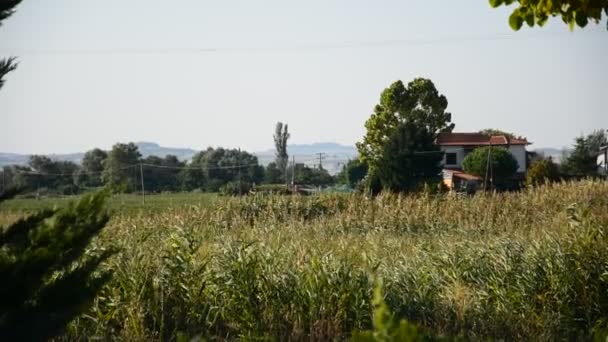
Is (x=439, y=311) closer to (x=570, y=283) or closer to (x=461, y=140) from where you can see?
(x=570, y=283)

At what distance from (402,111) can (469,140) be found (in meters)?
6.73

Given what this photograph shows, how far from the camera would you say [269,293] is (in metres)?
7.83

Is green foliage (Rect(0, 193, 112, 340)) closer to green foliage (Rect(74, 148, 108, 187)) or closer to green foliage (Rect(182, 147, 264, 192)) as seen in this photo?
green foliage (Rect(182, 147, 264, 192))

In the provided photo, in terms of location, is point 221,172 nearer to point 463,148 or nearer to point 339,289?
point 463,148

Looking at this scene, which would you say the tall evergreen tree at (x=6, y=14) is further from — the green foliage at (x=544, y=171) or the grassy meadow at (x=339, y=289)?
the green foliage at (x=544, y=171)

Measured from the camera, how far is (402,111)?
52250 millimetres

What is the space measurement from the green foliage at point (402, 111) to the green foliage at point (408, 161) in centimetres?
713

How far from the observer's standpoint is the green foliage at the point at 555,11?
566 cm

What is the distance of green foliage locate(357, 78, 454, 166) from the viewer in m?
51.4

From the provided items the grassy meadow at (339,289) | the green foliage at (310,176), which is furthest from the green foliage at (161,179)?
the grassy meadow at (339,289)

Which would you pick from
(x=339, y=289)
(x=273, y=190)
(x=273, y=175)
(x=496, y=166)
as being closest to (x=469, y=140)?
(x=273, y=175)

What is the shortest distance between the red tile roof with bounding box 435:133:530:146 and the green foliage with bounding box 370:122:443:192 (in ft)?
32.5

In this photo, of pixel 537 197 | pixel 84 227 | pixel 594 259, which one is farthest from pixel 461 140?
pixel 84 227

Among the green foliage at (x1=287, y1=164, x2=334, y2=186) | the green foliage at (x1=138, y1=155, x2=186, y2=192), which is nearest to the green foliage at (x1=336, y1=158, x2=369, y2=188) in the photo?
the green foliage at (x1=287, y1=164, x2=334, y2=186)
